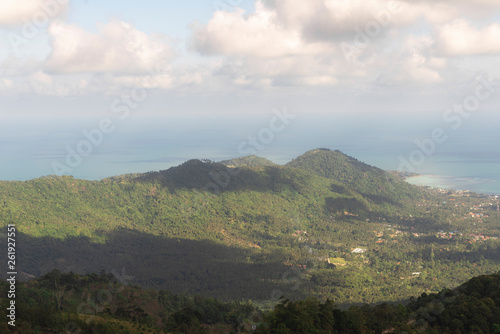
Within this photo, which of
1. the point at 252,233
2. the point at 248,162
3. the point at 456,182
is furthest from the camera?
the point at 456,182

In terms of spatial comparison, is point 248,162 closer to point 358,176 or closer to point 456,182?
point 358,176

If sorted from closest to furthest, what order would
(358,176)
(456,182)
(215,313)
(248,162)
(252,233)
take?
(215,313)
(252,233)
(358,176)
(248,162)
(456,182)

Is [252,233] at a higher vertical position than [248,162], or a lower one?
lower

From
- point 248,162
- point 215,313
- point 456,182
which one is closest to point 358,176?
point 248,162

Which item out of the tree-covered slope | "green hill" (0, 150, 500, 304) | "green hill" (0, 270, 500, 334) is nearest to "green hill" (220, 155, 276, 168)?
the tree-covered slope

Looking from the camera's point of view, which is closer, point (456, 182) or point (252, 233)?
point (252, 233)

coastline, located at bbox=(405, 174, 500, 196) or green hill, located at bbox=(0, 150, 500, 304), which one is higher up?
coastline, located at bbox=(405, 174, 500, 196)

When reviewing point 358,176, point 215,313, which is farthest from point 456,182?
point 215,313

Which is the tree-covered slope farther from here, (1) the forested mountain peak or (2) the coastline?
(2) the coastline

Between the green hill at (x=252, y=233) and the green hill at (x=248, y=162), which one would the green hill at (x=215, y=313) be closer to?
the green hill at (x=252, y=233)

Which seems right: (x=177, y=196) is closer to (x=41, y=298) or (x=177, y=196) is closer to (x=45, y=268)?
(x=45, y=268)

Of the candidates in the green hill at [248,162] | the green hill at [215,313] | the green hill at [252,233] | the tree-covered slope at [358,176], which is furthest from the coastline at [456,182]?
the green hill at [215,313]

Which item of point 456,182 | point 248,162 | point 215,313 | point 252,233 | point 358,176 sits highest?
point 248,162

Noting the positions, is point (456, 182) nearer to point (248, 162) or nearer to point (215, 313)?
point (248, 162)
